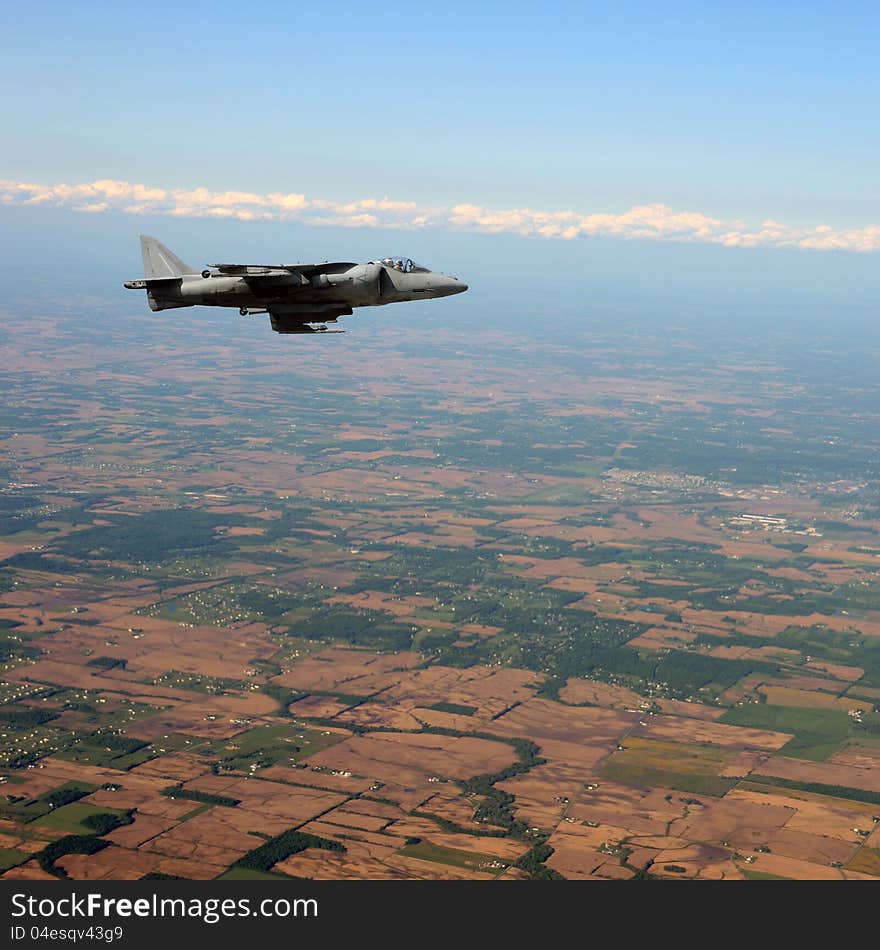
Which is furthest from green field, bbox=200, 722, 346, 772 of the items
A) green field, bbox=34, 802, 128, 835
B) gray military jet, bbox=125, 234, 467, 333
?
gray military jet, bbox=125, 234, 467, 333

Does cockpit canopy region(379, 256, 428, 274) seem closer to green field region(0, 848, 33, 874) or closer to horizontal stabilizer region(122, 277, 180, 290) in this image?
horizontal stabilizer region(122, 277, 180, 290)

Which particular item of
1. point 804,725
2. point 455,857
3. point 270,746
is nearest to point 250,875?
point 455,857

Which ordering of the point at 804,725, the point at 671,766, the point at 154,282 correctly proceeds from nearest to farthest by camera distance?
the point at 154,282 → the point at 671,766 → the point at 804,725

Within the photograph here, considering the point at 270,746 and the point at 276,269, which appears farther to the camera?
the point at 270,746

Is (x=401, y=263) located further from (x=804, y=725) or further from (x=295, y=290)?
(x=804, y=725)
